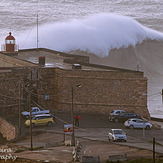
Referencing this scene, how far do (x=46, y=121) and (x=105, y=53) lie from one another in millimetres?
87849

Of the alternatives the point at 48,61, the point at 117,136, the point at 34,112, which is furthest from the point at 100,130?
the point at 48,61

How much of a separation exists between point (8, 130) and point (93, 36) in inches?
3823

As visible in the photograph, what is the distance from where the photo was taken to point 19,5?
194m

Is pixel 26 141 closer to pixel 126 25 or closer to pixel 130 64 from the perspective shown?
pixel 130 64

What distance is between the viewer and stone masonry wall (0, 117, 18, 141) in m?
38.3

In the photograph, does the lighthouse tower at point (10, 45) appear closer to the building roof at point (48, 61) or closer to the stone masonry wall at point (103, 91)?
the building roof at point (48, 61)

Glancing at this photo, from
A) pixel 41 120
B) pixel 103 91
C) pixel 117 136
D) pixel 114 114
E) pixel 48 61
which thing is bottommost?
pixel 117 136

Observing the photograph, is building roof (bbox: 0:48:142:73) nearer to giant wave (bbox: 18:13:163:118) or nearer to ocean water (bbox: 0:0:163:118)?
ocean water (bbox: 0:0:163:118)

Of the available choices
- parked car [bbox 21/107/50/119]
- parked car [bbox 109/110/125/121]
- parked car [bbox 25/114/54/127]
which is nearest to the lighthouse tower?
parked car [bbox 21/107/50/119]

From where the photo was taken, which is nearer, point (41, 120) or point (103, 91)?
point (41, 120)

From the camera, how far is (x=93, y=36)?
13462 centimetres

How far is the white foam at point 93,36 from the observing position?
5103 inches

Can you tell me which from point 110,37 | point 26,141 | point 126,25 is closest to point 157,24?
point 126,25

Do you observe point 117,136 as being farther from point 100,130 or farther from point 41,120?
point 41,120
